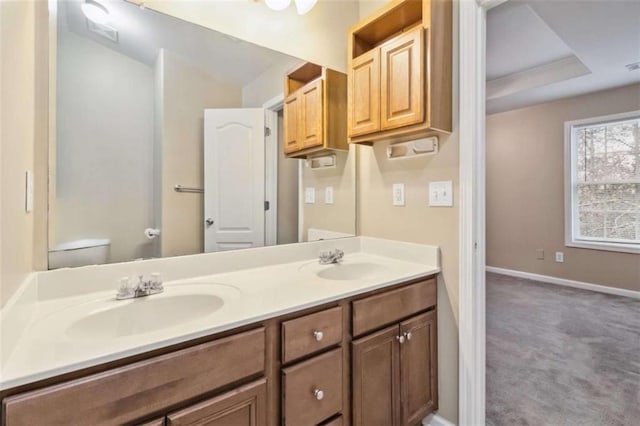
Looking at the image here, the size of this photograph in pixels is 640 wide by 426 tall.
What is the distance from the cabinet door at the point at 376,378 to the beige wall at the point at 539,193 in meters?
3.91

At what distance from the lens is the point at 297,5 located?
1.65 meters

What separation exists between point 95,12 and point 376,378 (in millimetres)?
1784

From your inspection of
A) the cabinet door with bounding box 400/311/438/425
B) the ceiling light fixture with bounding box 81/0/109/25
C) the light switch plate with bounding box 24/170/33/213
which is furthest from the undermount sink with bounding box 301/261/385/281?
the ceiling light fixture with bounding box 81/0/109/25

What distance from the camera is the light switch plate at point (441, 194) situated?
149cm

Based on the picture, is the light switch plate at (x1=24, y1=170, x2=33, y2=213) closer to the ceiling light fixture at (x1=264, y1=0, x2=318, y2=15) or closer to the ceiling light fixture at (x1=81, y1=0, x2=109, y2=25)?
the ceiling light fixture at (x1=81, y1=0, x2=109, y2=25)

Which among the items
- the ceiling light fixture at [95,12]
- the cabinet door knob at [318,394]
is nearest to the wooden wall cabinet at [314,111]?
the ceiling light fixture at [95,12]

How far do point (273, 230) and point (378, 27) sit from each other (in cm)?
125

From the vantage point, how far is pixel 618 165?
3.67m

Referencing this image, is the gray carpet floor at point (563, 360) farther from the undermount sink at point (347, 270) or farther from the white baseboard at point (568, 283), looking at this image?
the undermount sink at point (347, 270)

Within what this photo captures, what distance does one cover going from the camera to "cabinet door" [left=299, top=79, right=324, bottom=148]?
70.2 inches

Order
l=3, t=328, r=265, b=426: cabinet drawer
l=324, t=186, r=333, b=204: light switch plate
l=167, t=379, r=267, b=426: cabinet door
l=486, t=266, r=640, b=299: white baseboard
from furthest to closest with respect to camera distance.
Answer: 1. l=486, t=266, r=640, b=299: white baseboard
2. l=324, t=186, r=333, b=204: light switch plate
3. l=167, t=379, r=267, b=426: cabinet door
4. l=3, t=328, r=265, b=426: cabinet drawer

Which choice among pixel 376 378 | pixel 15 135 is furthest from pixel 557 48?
pixel 15 135

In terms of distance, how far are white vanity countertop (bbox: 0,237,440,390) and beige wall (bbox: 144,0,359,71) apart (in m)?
1.07

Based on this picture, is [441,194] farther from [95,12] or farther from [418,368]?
[95,12]
